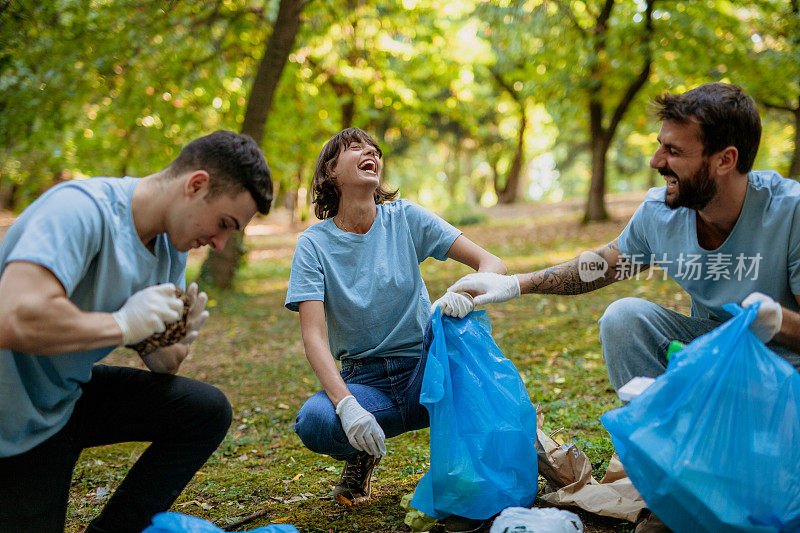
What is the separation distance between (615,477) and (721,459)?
64 cm

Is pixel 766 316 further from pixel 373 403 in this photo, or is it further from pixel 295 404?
pixel 295 404

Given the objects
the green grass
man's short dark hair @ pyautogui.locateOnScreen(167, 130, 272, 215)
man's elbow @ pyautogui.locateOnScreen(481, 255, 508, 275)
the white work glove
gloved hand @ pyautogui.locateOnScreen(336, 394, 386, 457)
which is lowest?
the green grass

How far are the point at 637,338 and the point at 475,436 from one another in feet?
2.31

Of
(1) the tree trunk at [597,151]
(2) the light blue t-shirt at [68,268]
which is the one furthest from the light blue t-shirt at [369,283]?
(1) the tree trunk at [597,151]

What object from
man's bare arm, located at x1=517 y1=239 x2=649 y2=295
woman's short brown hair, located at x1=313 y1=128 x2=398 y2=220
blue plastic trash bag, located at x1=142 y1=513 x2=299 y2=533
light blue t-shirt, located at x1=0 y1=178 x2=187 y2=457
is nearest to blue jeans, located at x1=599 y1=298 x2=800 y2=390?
man's bare arm, located at x1=517 y1=239 x2=649 y2=295

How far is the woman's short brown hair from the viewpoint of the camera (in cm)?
245

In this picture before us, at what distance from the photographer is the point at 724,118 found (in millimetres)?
2094

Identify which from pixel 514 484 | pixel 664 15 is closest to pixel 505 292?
pixel 514 484

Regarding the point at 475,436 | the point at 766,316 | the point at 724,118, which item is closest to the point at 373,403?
the point at 475,436

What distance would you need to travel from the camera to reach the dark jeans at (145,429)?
1870mm

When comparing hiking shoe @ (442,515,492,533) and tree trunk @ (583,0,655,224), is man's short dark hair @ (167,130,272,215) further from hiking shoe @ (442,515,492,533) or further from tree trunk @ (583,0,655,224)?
tree trunk @ (583,0,655,224)

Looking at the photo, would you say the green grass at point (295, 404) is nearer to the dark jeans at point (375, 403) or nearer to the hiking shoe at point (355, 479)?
the hiking shoe at point (355, 479)

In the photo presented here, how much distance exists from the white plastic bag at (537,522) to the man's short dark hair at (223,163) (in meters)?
1.22

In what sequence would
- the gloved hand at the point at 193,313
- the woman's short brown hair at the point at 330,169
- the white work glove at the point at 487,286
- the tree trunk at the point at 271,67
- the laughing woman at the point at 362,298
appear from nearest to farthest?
the gloved hand at the point at 193,313, the laughing woman at the point at 362,298, the white work glove at the point at 487,286, the woman's short brown hair at the point at 330,169, the tree trunk at the point at 271,67
